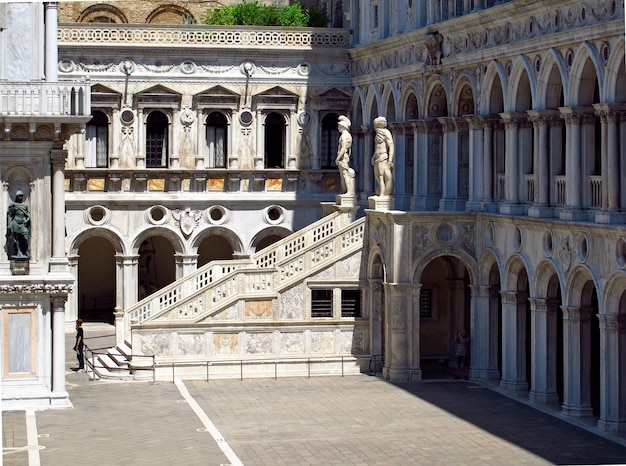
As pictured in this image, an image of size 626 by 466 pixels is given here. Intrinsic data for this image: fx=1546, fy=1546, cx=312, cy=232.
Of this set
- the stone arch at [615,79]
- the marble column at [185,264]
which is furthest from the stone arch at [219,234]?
the stone arch at [615,79]

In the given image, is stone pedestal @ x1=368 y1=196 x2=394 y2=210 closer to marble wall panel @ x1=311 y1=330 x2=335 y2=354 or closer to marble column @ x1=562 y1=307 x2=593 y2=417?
marble wall panel @ x1=311 y1=330 x2=335 y2=354

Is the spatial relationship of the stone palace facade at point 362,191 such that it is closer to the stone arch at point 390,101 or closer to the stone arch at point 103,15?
the stone arch at point 103,15

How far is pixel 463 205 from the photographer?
4050 centimetres

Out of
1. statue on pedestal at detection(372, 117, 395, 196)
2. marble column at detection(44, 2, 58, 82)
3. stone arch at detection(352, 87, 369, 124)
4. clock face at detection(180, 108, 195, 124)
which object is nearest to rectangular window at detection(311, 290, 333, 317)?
statue on pedestal at detection(372, 117, 395, 196)

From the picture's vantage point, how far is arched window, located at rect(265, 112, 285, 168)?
2004 inches

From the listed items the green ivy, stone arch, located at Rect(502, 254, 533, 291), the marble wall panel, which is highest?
the green ivy

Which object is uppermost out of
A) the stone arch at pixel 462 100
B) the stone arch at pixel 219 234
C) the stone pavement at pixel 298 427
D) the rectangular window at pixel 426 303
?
the stone arch at pixel 462 100

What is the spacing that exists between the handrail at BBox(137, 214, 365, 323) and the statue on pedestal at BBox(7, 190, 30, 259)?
23.7ft

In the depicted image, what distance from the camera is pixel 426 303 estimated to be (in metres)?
42.1

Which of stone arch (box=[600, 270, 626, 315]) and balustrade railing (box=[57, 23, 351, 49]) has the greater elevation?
balustrade railing (box=[57, 23, 351, 49])

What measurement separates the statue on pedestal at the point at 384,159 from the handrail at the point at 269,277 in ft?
4.17

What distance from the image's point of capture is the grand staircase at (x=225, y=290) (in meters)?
39.7

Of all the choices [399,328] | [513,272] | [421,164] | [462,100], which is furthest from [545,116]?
[421,164]

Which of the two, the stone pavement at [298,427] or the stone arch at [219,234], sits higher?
the stone arch at [219,234]
